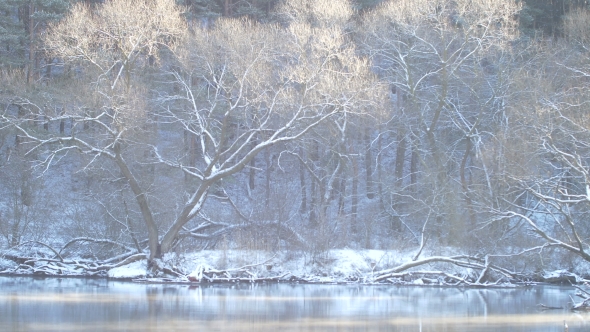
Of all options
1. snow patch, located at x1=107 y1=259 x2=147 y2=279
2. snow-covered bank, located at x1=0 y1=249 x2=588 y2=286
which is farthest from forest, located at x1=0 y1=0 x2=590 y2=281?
snow patch, located at x1=107 y1=259 x2=147 y2=279

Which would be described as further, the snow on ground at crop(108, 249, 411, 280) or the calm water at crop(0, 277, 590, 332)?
the snow on ground at crop(108, 249, 411, 280)

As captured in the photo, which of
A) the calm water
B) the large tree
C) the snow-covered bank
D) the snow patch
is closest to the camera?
the calm water

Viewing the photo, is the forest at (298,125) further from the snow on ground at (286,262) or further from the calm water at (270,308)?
the calm water at (270,308)

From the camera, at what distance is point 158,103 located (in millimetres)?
32969

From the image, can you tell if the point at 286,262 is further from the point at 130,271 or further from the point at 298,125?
the point at 130,271

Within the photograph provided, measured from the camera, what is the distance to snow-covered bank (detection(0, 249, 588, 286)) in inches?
1195

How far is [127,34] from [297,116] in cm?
805

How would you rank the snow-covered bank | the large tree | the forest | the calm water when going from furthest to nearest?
the snow-covered bank
the forest
the large tree
the calm water

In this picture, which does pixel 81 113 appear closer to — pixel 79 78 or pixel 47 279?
pixel 79 78

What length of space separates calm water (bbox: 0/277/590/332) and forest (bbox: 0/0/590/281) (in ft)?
11.2

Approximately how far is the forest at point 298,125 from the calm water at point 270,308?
340 centimetres

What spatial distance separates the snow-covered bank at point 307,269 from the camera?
30.3 metres

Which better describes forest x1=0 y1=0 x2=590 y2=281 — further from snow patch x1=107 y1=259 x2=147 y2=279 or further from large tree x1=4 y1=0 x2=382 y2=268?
snow patch x1=107 y1=259 x2=147 y2=279

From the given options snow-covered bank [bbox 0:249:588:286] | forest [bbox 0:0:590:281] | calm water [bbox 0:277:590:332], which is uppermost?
forest [bbox 0:0:590:281]
